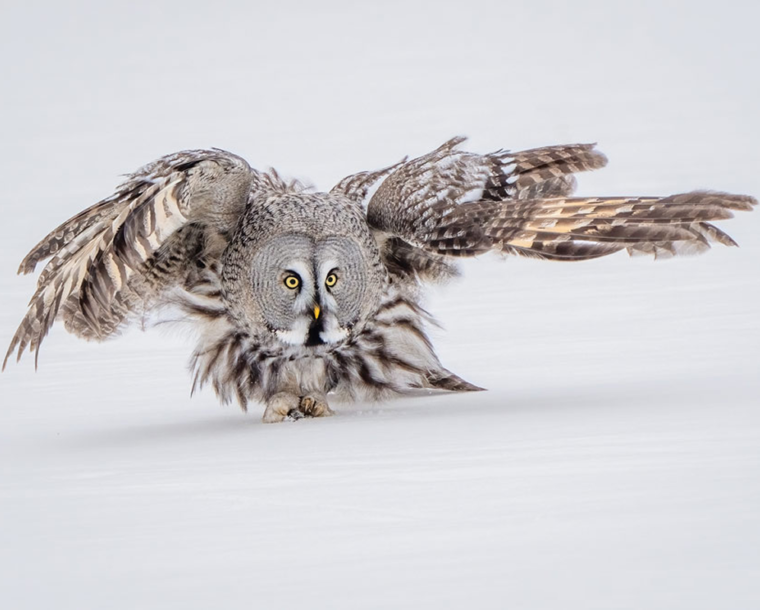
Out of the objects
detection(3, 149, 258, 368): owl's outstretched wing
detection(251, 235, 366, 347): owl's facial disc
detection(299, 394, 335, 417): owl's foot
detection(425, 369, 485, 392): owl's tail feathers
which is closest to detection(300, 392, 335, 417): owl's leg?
detection(299, 394, 335, 417): owl's foot

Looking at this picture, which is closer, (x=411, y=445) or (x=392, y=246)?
(x=411, y=445)

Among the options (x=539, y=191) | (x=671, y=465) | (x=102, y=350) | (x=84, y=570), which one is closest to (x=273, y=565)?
(x=84, y=570)

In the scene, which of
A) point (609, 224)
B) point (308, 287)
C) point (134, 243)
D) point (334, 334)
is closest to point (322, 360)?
point (334, 334)

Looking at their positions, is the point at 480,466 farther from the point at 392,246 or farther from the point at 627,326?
the point at 627,326

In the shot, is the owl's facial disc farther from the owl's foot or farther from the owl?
the owl's foot

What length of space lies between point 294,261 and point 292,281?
3.3 inches

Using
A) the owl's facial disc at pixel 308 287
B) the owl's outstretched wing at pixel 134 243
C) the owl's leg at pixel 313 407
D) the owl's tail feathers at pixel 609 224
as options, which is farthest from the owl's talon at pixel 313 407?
the owl's tail feathers at pixel 609 224

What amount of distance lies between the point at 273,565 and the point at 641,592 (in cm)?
94

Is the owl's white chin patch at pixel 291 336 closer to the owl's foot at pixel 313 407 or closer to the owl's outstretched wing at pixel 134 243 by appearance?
the owl's foot at pixel 313 407

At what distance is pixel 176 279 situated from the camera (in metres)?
6.00

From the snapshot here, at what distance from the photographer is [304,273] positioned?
18.8ft

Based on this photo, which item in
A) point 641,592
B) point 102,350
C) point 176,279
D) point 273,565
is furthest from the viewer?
point 102,350

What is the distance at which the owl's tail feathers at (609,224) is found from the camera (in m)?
5.04

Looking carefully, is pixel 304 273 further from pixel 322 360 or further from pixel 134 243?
pixel 134 243
